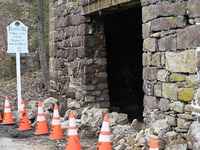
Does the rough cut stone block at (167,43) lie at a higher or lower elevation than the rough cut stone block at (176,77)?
higher

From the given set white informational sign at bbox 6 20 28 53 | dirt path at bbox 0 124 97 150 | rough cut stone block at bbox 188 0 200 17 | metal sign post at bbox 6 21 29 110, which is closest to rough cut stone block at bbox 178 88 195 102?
rough cut stone block at bbox 188 0 200 17

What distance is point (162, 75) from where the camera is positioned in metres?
5.21

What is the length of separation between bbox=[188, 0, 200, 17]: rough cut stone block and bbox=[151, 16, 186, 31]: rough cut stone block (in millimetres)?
193

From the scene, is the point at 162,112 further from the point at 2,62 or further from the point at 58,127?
the point at 2,62

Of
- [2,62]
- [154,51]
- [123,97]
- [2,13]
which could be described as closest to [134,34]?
[123,97]

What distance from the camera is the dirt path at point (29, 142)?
5.77 m

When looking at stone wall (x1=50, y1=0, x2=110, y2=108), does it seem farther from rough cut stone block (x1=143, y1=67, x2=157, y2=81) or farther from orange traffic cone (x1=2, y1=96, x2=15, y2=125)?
rough cut stone block (x1=143, y1=67, x2=157, y2=81)

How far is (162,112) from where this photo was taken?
5.23 meters

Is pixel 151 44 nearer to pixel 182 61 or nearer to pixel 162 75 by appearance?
pixel 162 75

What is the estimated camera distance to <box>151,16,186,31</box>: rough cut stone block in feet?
15.7

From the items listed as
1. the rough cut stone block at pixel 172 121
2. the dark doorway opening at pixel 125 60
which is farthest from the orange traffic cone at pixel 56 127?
the dark doorway opening at pixel 125 60

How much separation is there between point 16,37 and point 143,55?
4.38 metres

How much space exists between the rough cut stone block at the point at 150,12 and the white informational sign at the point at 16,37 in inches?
172

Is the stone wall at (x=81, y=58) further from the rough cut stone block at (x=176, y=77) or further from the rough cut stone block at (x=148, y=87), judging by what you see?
→ the rough cut stone block at (x=176, y=77)
